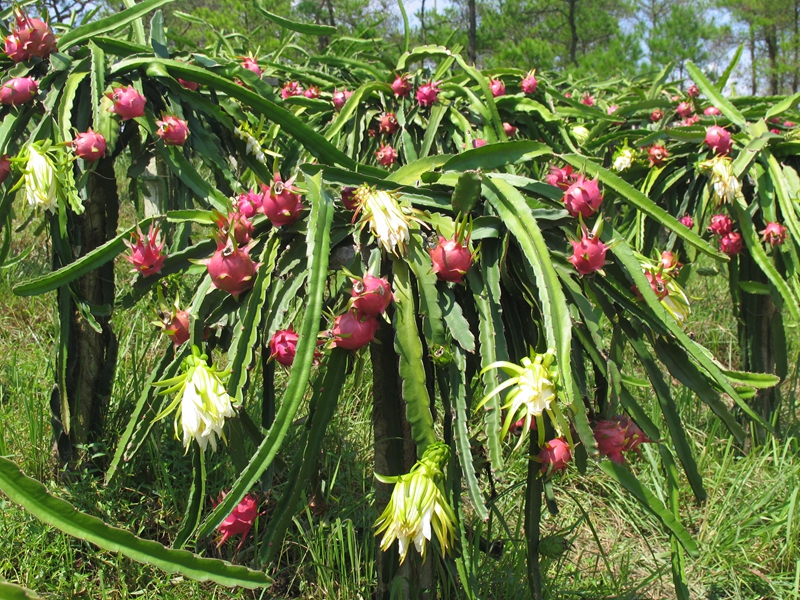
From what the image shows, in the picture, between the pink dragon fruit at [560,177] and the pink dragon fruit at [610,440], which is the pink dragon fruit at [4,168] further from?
the pink dragon fruit at [610,440]

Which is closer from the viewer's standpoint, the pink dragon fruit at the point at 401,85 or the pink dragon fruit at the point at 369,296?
the pink dragon fruit at the point at 369,296

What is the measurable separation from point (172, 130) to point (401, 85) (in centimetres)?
132

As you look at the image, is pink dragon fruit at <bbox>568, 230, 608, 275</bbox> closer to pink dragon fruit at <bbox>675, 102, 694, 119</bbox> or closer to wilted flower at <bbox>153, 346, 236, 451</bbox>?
wilted flower at <bbox>153, 346, 236, 451</bbox>

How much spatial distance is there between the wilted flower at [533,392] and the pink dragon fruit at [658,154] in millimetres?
1684

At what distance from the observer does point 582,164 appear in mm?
1102

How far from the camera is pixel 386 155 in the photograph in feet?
8.14

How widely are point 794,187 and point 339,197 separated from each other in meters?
1.56

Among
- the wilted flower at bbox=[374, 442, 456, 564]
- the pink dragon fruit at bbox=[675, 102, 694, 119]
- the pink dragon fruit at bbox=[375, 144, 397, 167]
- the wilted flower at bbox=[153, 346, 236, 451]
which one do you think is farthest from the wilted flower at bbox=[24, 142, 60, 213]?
the pink dragon fruit at bbox=[675, 102, 694, 119]

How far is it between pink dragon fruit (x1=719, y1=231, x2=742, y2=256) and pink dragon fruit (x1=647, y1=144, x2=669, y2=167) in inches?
13.8

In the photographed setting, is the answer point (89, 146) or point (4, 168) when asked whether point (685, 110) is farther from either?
point (4, 168)

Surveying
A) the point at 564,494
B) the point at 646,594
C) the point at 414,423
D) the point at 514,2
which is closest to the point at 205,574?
the point at 414,423

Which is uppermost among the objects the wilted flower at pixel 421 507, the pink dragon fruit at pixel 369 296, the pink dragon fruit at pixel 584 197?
the pink dragon fruit at pixel 584 197

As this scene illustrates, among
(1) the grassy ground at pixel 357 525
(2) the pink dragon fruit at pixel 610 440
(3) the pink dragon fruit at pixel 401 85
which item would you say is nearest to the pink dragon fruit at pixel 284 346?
(1) the grassy ground at pixel 357 525

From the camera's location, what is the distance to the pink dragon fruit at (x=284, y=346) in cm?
97
